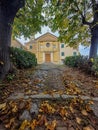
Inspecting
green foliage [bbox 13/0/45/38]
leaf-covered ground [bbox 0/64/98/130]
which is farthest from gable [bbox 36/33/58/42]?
leaf-covered ground [bbox 0/64/98/130]

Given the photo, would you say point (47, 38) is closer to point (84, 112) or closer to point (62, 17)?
point (62, 17)

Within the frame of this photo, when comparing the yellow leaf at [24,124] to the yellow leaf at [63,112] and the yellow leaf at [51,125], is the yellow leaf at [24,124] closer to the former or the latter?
the yellow leaf at [51,125]

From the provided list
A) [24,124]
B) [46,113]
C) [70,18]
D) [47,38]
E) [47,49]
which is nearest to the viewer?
[24,124]

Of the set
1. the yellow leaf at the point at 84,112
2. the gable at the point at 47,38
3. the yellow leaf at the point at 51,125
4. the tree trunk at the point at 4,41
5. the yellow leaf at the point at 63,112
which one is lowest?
the yellow leaf at the point at 51,125

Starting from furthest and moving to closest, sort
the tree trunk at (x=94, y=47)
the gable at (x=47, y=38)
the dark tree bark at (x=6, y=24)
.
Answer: the gable at (x=47, y=38), the tree trunk at (x=94, y=47), the dark tree bark at (x=6, y=24)

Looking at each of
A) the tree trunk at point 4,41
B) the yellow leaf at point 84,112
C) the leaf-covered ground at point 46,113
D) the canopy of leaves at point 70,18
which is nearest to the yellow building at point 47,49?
the canopy of leaves at point 70,18

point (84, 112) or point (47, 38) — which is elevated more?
point (47, 38)

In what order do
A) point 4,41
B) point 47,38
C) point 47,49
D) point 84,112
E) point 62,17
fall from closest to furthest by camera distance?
point 84,112 < point 4,41 < point 62,17 < point 47,49 < point 47,38

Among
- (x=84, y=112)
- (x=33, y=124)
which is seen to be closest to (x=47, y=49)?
(x=84, y=112)

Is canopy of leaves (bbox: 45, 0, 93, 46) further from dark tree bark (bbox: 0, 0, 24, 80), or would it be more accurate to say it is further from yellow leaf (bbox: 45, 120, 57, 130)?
yellow leaf (bbox: 45, 120, 57, 130)

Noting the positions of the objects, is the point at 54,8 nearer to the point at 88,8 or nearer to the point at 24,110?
the point at 88,8

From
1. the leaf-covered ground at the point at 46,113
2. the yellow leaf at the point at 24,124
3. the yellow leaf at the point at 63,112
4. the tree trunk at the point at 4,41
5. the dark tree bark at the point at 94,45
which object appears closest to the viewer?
the yellow leaf at the point at 24,124

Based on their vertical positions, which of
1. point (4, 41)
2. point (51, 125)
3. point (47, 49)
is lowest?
point (51, 125)

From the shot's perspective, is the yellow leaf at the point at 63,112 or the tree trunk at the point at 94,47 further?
the tree trunk at the point at 94,47
